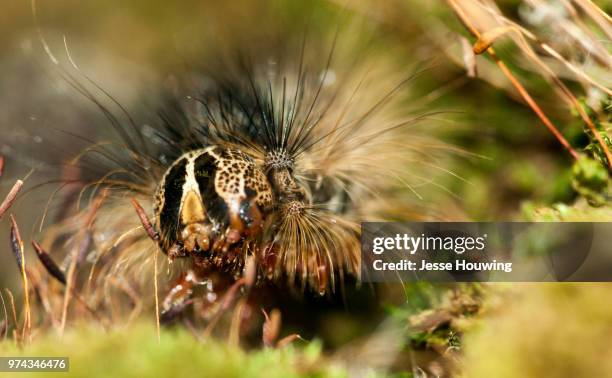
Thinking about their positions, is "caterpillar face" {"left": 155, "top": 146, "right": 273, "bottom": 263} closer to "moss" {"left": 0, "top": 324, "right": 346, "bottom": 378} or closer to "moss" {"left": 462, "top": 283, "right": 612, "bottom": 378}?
"moss" {"left": 0, "top": 324, "right": 346, "bottom": 378}

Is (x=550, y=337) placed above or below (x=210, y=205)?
below

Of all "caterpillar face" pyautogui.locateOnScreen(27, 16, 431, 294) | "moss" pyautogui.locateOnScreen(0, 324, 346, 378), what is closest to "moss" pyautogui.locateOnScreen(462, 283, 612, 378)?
"moss" pyautogui.locateOnScreen(0, 324, 346, 378)

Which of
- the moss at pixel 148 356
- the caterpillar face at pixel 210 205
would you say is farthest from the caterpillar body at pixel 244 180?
the moss at pixel 148 356

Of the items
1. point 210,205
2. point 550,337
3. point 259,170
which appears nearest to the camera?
point 550,337

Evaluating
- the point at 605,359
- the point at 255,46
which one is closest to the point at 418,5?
the point at 255,46

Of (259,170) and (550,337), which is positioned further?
(259,170)

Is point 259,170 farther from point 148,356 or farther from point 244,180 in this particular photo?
point 148,356

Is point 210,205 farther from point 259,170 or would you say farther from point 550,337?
point 550,337

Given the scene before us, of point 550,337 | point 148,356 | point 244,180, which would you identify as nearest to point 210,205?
point 244,180

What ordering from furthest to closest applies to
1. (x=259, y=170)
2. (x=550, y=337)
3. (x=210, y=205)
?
(x=259, y=170) → (x=210, y=205) → (x=550, y=337)

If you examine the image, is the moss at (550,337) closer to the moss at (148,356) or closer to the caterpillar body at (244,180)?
the moss at (148,356)
